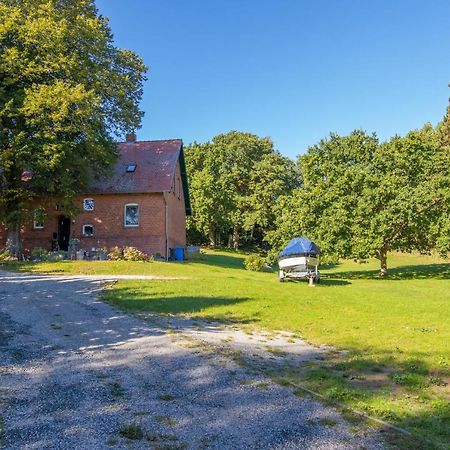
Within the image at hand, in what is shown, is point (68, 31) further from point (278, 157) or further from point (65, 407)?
point (278, 157)

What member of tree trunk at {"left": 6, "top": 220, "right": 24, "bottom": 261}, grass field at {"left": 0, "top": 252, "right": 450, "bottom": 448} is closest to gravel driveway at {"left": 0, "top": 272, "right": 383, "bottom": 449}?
grass field at {"left": 0, "top": 252, "right": 450, "bottom": 448}

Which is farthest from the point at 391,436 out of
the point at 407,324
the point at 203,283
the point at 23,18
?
the point at 23,18

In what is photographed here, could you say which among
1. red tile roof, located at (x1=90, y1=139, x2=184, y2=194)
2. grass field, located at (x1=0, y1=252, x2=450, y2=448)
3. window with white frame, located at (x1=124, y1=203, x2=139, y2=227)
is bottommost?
grass field, located at (x1=0, y1=252, x2=450, y2=448)

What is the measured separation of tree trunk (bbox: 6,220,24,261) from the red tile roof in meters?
5.94

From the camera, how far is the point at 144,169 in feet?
109

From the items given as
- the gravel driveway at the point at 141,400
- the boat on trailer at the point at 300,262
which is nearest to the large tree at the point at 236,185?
the boat on trailer at the point at 300,262

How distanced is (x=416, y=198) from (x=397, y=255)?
2804 cm

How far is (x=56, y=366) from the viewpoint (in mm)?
6965

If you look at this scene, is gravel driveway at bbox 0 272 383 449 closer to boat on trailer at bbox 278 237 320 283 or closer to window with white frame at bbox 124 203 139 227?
boat on trailer at bbox 278 237 320 283

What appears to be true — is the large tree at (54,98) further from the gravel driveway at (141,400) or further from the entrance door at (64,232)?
the gravel driveway at (141,400)

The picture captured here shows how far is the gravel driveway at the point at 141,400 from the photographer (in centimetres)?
461

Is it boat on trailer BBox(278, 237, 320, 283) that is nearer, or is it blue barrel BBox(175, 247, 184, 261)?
boat on trailer BBox(278, 237, 320, 283)

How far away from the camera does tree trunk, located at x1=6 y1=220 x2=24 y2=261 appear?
27.4m

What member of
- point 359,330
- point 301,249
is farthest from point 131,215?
point 359,330
